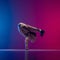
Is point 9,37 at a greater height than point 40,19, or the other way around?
point 40,19

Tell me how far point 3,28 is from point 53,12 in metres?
1.10

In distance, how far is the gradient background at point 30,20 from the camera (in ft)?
11.3

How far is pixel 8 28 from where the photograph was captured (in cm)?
346

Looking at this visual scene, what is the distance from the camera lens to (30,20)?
3.47 meters

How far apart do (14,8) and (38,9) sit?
0.50 meters

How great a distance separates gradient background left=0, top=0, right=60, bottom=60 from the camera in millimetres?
3451
